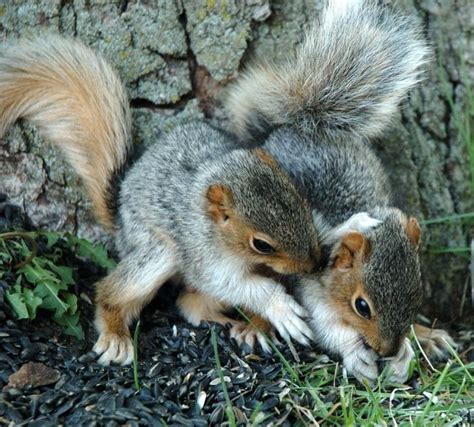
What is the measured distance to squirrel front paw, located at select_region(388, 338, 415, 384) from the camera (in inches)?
93.0

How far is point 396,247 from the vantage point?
2297mm

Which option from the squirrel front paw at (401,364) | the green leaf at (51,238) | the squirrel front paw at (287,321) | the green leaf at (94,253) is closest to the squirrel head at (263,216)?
the squirrel front paw at (287,321)

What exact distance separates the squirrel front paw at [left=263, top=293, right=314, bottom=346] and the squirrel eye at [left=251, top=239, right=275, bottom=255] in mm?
189

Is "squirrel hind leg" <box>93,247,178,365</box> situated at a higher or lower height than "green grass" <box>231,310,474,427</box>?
higher

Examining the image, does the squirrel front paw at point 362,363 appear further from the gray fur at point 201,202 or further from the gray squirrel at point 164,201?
the gray fur at point 201,202

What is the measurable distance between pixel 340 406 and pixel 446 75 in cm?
135

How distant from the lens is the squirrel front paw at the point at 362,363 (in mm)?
2344

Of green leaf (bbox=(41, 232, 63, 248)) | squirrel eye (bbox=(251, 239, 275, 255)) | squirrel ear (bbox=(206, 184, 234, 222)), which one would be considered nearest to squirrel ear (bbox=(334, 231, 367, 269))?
squirrel eye (bbox=(251, 239, 275, 255))

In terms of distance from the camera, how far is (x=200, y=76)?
9.05 feet

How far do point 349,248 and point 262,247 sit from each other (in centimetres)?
26

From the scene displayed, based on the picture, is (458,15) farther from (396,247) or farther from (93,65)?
(93,65)

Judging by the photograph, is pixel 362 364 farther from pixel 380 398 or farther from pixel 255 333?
pixel 255 333

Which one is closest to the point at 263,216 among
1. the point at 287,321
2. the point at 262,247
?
the point at 262,247

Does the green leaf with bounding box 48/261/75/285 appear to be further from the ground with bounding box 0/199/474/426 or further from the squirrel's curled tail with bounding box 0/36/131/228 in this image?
the squirrel's curled tail with bounding box 0/36/131/228
